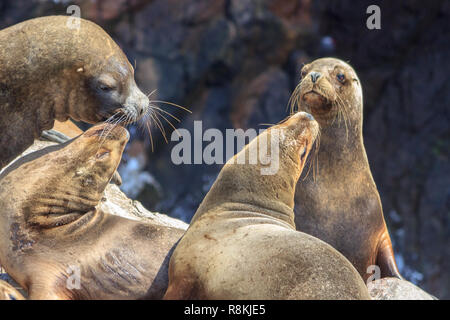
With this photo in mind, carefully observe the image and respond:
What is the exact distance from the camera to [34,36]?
4.25 metres

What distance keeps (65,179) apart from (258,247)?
51.1 inches

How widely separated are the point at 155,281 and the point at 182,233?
0.47 m

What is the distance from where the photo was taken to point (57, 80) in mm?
4246

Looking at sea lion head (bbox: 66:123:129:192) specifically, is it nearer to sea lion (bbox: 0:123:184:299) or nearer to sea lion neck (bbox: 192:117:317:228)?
sea lion (bbox: 0:123:184:299)

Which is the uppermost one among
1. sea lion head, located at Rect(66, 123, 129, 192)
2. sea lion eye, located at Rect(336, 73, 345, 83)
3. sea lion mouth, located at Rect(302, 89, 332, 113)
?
sea lion eye, located at Rect(336, 73, 345, 83)

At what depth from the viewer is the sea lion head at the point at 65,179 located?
11.7 ft

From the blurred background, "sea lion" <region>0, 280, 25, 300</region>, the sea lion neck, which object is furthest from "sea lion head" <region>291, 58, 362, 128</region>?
the blurred background

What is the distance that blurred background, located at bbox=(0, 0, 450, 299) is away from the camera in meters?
12.7

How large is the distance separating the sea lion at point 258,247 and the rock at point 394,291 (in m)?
0.80

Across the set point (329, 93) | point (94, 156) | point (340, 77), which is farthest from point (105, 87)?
point (340, 77)

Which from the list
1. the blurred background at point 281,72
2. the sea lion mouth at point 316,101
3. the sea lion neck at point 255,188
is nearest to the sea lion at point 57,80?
the sea lion neck at point 255,188

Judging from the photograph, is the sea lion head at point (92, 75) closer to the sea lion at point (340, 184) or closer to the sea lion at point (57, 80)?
the sea lion at point (57, 80)
